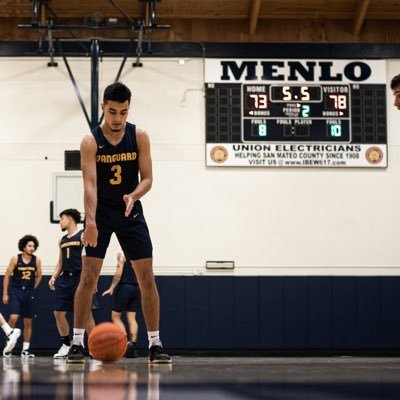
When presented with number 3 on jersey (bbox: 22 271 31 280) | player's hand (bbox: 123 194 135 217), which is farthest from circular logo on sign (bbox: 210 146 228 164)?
player's hand (bbox: 123 194 135 217)

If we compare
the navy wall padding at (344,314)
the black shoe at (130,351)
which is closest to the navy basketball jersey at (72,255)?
the black shoe at (130,351)

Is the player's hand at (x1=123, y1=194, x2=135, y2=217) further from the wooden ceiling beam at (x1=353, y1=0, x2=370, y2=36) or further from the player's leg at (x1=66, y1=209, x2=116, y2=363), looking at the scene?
the wooden ceiling beam at (x1=353, y1=0, x2=370, y2=36)

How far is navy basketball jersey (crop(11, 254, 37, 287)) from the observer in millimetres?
14531

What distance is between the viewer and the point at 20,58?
1555 centimetres

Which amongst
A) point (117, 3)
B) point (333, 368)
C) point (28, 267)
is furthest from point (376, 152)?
point (333, 368)

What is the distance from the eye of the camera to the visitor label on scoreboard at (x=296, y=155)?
15.5 m

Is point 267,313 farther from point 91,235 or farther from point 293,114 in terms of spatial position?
point 91,235

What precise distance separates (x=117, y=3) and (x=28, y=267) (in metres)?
4.85

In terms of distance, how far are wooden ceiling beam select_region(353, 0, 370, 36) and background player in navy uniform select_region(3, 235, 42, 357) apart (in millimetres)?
6836

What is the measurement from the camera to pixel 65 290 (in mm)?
12102

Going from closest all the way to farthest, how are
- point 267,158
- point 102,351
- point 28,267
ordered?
point 102,351 → point 28,267 → point 267,158

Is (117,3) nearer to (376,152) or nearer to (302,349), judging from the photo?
(376,152)

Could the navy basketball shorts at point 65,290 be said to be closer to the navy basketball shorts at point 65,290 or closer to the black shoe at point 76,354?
the navy basketball shorts at point 65,290

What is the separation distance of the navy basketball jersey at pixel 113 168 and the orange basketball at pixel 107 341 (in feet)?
3.54
